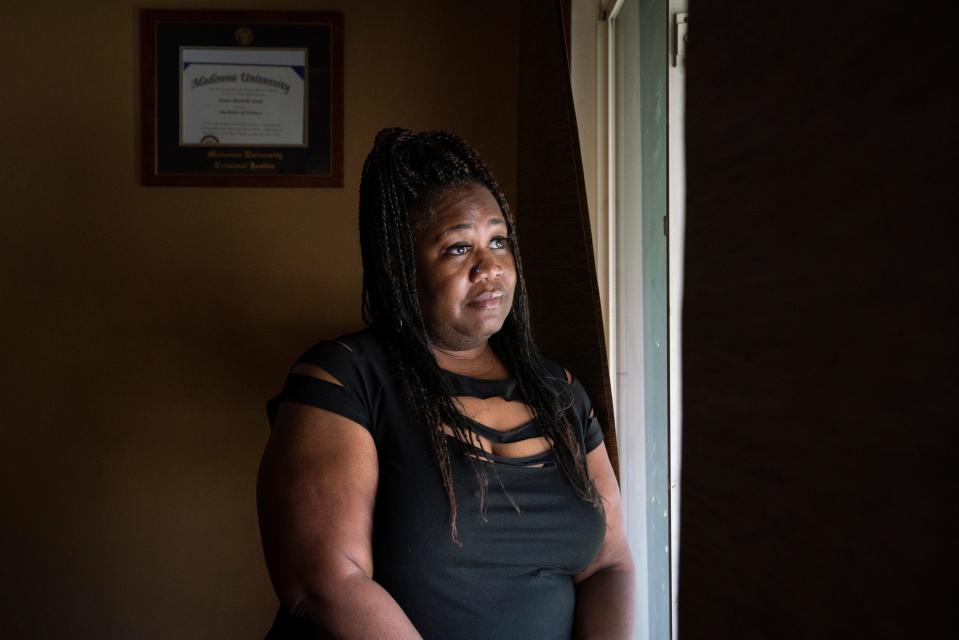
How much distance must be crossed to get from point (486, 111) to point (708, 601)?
6.44 ft

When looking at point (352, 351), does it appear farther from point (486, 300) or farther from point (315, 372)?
point (486, 300)

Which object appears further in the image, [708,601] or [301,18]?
[301,18]

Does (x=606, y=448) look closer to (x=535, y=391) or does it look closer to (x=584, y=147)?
(x=535, y=391)

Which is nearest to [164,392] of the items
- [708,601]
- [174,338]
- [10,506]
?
[174,338]

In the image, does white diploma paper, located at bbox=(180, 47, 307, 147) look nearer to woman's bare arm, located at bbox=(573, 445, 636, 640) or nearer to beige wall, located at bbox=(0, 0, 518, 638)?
beige wall, located at bbox=(0, 0, 518, 638)

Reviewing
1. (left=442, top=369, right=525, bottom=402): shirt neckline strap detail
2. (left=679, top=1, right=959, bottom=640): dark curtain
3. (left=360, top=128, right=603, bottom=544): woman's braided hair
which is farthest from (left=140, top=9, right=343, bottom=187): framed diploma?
(left=679, top=1, right=959, bottom=640): dark curtain

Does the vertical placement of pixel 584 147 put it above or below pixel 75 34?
below

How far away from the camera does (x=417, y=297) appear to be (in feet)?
4.15

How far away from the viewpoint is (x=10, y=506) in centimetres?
202

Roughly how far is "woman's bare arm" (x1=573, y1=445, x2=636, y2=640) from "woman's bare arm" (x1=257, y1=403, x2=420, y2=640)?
328 mm

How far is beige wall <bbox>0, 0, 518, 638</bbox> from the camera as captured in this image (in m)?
2.02

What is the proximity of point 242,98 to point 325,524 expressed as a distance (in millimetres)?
1403

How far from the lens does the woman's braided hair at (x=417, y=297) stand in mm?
1198

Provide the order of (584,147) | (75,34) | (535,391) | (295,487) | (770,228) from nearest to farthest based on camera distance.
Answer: (770,228)
(295,487)
(535,391)
(584,147)
(75,34)
